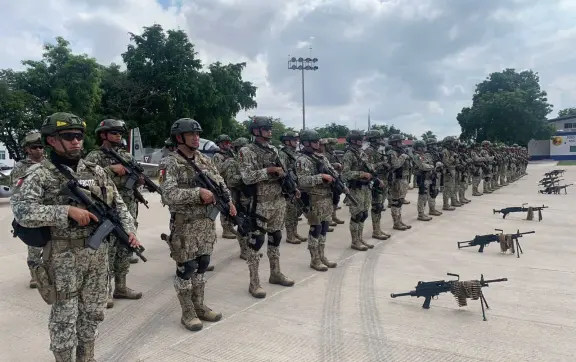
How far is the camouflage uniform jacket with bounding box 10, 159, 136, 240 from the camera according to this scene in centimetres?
303

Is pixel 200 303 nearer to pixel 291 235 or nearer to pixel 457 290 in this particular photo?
pixel 457 290

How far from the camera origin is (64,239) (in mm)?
3225

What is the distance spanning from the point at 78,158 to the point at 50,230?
1.94 ft

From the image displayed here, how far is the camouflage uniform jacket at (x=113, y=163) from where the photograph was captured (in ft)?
17.7

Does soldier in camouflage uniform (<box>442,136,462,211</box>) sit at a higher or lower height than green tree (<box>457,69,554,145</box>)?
lower

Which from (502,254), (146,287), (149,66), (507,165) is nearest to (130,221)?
(146,287)

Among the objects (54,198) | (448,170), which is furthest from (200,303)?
(448,170)

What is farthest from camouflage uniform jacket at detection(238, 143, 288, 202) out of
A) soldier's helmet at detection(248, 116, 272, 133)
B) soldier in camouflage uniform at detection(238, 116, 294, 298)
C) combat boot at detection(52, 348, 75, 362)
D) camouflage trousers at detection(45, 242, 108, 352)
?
combat boot at detection(52, 348, 75, 362)

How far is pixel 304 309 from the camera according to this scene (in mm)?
5082

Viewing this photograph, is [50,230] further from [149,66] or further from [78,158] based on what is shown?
[149,66]

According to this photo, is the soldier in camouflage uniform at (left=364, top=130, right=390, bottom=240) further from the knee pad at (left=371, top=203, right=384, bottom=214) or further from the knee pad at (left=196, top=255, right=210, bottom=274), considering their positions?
the knee pad at (left=196, top=255, right=210, bottom=274)

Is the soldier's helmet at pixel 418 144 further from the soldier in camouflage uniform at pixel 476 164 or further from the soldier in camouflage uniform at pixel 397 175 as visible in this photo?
the soldier in camouflage uniform at pixel 476 164

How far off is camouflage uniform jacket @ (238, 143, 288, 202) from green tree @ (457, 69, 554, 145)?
46460 mm

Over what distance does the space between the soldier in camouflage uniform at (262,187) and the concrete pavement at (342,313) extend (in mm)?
551
